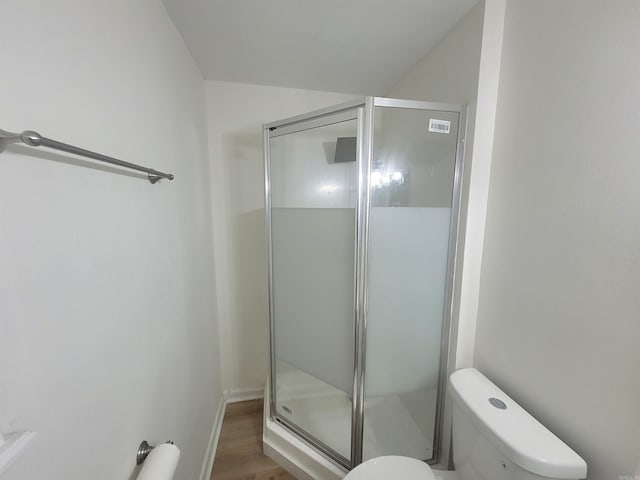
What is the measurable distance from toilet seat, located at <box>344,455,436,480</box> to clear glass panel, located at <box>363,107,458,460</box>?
292 mm

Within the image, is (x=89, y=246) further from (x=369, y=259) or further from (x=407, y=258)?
(x=407, y=258)

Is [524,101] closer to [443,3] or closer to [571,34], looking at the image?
[571,34]

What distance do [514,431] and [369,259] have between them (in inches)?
30.0

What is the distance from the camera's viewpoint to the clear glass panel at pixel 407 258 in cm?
122

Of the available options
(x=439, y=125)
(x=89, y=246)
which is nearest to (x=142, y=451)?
(x=89, y=246)

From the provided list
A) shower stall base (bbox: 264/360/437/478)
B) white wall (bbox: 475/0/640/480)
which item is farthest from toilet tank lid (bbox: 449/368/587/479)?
shower stall base (bbox: 264/360/437/478)

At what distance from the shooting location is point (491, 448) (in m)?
0.85

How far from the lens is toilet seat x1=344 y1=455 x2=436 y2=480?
1.00 meters

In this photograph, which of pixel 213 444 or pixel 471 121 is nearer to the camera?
pixel 471 121

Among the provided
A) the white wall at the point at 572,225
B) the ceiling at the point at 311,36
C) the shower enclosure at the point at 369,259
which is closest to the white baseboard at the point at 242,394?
the shower enclosure at the point at 369,259

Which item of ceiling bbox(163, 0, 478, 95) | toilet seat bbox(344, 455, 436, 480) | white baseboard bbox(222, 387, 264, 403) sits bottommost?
white baseboard bbox(222, 387, 264, 403)

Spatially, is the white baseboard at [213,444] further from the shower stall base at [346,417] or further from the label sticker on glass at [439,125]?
the label sticker on glass at [439,125]

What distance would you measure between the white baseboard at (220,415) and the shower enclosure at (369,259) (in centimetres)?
53

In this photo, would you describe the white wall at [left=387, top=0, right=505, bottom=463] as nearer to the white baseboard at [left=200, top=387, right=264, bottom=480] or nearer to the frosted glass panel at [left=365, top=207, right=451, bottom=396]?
the frosted glass panel at [left=365, top=207, right=451, bottom=396]
